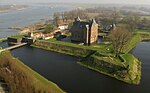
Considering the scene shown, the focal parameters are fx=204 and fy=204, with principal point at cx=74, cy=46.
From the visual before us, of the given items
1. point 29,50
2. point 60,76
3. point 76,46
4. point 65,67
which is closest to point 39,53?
point 29,50

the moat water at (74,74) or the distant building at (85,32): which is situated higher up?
the distant building at (85,32)

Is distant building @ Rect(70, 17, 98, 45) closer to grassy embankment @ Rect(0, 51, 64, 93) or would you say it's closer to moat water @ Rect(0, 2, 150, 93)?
moat water @ Rect(0, 2, 150, 93)

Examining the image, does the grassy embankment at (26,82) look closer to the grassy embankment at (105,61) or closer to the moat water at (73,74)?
the moat water at (73,74)

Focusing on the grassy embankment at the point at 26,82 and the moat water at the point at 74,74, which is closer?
the grassy embankment at the point at 26,82

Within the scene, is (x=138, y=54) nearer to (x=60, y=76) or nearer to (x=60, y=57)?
(x=60, y=57)

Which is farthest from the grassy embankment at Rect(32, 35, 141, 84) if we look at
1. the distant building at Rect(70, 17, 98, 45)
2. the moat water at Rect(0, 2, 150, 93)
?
the distant building at Rect(70, 17, 98, 45)

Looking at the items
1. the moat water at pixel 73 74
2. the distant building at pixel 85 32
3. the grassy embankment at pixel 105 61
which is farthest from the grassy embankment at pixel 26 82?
the distant building at pixel 85 32
